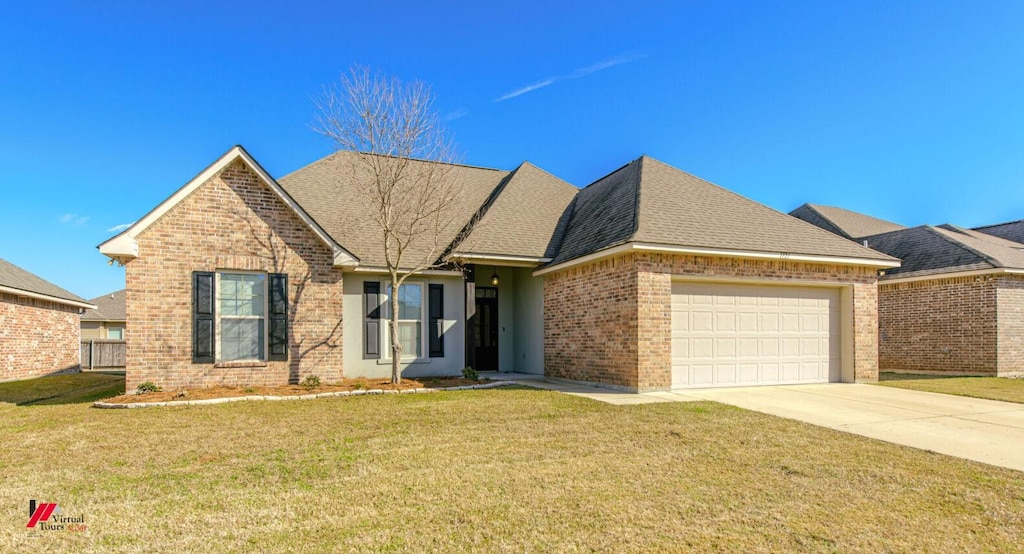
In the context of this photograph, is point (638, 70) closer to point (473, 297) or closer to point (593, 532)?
point (473, 297)

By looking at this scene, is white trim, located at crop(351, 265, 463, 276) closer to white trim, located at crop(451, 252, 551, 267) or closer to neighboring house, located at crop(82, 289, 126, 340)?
white trim, located at crop(451, 252, 551, 267)

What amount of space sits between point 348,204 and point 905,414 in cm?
1306

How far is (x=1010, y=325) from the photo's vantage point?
1514cm

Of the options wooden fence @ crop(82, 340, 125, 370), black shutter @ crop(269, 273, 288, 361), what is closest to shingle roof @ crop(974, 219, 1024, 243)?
black shutter @ crop(269, 273, 288, 361)

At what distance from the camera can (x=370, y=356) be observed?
13234mm

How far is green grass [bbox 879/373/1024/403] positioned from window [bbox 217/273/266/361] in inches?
557

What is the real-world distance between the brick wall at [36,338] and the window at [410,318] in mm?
12328

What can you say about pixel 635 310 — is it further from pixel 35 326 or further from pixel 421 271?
pixel 35 326

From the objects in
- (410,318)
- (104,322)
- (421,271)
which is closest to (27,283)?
(410,318)

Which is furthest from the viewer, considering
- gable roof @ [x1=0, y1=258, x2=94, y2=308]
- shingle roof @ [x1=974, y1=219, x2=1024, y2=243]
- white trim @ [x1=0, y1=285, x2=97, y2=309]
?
shingle roof @ [x1=974, y1=219, x2=1024, y2=243]

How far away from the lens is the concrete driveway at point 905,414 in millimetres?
6414

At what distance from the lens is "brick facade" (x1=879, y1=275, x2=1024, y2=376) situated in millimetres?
15016

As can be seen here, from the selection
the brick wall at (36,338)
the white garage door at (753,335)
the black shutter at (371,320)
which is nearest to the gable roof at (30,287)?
the brick wall at (36,338)

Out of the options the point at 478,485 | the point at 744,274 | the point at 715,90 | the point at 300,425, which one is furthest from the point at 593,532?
the point at 715,90
